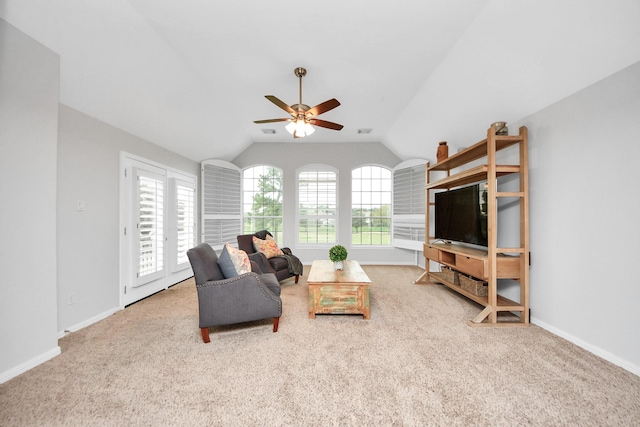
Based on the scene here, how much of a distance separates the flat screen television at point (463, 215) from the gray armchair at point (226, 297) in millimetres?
2462

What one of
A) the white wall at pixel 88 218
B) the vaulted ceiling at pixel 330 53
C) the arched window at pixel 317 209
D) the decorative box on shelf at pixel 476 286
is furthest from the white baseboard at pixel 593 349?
the white wall at pixel 88 218

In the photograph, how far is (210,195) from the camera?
16.5 ft

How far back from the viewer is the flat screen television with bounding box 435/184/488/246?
114 inches

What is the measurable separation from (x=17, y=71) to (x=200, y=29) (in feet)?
4.45

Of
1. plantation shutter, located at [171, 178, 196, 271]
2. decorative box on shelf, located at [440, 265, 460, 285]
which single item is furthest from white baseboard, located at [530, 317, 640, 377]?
plantation shutter, located at [171, 178, 196, 271]

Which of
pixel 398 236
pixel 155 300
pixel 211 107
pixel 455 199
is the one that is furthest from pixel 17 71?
pixel 398 236

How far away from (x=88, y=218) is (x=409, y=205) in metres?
5.13

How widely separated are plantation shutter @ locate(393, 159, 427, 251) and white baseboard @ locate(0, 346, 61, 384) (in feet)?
16.7

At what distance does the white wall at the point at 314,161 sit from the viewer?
5.64 metres

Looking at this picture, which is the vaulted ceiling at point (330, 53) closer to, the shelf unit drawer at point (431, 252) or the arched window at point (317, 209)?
the shelf unit drawer at point (431, 252)

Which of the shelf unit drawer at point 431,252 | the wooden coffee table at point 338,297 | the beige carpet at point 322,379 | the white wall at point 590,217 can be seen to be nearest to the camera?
the beige carpet at point 322,379

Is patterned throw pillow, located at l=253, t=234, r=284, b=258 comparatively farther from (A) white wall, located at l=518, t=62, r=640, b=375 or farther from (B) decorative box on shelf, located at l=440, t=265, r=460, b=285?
(A) white wall, located at l=518, t=62, r=640, b=375

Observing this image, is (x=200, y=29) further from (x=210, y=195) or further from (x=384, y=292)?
(x=384, y=292)

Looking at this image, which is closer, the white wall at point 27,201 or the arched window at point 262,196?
the white wall at point 27,201
